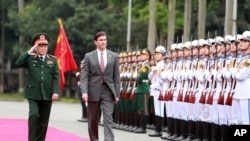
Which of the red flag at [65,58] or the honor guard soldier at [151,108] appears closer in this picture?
the honor guard soldier at [151,108]

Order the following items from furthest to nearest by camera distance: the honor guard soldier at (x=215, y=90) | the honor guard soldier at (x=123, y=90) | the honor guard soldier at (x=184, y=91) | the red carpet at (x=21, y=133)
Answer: the honor guard soldier at (x=123, y=90), the red carpet at (x=21, y=133), the honor guard soldier at (x=184, y=91), the honor guard soldier at (x=215, y=90)

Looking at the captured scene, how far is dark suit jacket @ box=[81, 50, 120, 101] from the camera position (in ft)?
40.2

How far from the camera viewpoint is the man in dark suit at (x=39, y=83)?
12.0 m

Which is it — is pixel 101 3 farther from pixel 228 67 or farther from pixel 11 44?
pixel 228 67

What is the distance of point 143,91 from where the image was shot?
17172 mm

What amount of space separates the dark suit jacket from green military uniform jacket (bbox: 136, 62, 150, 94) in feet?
15.5

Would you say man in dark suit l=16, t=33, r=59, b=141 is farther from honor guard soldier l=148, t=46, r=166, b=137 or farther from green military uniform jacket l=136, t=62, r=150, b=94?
green military uniform jacket l=136, t=62, r=150, b=94

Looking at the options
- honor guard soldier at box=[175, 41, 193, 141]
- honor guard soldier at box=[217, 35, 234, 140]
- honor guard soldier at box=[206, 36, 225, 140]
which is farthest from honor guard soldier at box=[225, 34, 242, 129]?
honor guard soldier at box=[175, 41, 193, 141]

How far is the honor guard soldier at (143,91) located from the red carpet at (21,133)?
1896 mm

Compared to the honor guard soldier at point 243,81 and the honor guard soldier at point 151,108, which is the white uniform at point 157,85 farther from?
the honor guard soldier at point 243,81

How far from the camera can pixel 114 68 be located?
12445 mm

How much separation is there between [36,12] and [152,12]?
53.6ft

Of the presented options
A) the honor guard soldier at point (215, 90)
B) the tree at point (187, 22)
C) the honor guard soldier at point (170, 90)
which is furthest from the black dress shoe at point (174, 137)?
the tree at point (187, 22)

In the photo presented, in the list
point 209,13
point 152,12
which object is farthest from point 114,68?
point 209,13
